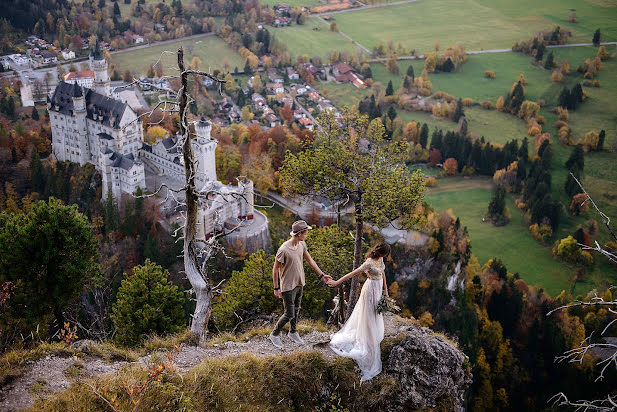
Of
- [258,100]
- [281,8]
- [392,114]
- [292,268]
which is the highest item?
[292,268]

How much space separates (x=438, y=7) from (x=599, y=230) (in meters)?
65.5

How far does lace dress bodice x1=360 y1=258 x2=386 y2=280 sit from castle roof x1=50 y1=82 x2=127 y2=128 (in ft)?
136

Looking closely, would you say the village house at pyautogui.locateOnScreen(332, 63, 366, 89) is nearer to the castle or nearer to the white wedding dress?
the castle

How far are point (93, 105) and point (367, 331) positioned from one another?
44.9 m

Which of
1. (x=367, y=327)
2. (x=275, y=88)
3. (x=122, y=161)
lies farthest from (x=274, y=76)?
(x=367, y=327)

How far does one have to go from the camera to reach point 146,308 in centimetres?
1988

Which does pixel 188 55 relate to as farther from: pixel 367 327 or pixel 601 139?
pixel 367 327

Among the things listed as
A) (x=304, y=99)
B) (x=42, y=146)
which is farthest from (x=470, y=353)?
(x=304, y=99)

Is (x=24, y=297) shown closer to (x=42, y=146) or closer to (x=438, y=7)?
(x=42, y=146)

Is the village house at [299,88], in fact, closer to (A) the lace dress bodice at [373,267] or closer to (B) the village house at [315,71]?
(B) the village house at [315,71]

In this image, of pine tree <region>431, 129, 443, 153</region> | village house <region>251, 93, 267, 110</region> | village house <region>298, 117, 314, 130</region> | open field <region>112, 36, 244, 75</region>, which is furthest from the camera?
open field <region>112, 36, 244, 75</region>

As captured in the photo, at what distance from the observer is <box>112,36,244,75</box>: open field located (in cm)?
8761

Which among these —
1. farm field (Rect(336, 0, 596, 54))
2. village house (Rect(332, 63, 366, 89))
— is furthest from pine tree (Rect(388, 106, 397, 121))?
farm field (Rect(336, 0, 596, 54))

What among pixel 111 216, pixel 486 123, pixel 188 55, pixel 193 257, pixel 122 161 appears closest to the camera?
pixel 193 257
